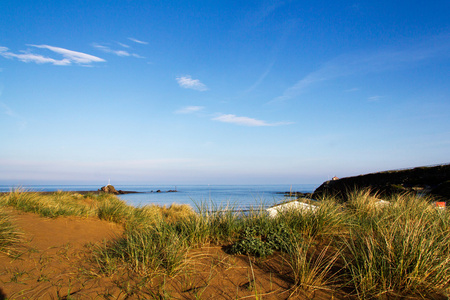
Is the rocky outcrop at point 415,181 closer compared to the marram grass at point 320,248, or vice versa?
the marram grass at point 320,248

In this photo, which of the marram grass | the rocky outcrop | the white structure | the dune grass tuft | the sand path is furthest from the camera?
the rocky outcrop

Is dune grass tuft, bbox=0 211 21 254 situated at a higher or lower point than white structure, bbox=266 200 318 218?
lower

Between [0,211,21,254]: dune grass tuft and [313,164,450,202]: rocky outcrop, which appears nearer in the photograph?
[0,211,21,254]: dune grass tuft

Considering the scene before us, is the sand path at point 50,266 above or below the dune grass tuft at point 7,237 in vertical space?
below

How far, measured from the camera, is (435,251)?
11.4 ft

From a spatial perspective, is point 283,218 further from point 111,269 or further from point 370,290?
point 111,269

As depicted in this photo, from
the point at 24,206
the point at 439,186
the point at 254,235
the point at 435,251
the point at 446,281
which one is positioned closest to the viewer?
the point at 446,281

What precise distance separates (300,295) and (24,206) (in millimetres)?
9025

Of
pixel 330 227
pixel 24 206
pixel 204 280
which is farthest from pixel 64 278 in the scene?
pixel 24 206

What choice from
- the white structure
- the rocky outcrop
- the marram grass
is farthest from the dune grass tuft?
the rocky outcrop

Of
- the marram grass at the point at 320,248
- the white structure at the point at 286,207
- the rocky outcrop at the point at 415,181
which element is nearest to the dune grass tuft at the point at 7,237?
the marram grass at the point at 320,248

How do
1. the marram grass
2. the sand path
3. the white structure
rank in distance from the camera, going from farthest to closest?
the white structure
the sand path
the marram grass

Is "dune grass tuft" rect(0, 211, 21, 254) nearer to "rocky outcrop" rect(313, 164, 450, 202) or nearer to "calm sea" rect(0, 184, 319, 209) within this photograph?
"calm sea" rect(0, 184, 319, 209)

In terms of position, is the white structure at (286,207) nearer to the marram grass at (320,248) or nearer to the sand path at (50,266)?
the marram grass at (320,248)
